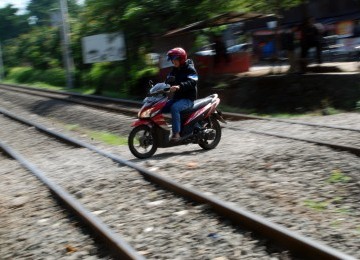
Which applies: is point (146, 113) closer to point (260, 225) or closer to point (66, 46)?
point (260, 225)

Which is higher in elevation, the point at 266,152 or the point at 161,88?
the point at 161,88

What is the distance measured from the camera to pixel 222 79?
62.2 feet

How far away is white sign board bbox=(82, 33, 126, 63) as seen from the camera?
837 inches

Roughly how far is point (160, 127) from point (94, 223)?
3.26 metres

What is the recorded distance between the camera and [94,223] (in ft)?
16.7

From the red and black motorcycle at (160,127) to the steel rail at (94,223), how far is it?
5.15 feet

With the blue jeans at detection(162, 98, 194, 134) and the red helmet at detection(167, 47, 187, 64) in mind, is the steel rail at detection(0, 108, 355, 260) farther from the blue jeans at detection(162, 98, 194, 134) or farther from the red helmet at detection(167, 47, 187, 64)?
the red helmet at detection(167, 47, 187, 64)

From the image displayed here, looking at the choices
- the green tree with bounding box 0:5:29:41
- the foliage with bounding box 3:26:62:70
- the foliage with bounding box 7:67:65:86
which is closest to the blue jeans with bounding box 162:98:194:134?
the foliage with bounding box 7:67:65:86

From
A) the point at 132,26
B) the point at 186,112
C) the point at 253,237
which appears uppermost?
the point at 132,26

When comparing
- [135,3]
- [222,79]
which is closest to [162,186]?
[222,79]

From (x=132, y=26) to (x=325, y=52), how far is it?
8.63m

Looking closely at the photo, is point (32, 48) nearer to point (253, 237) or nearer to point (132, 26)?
point (132, 26)

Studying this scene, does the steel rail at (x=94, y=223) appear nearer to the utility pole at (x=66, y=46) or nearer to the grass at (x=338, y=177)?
the grass at (x=338, y=177)

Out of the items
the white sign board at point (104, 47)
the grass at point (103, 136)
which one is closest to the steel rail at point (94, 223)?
the grass at point (103, 136)
